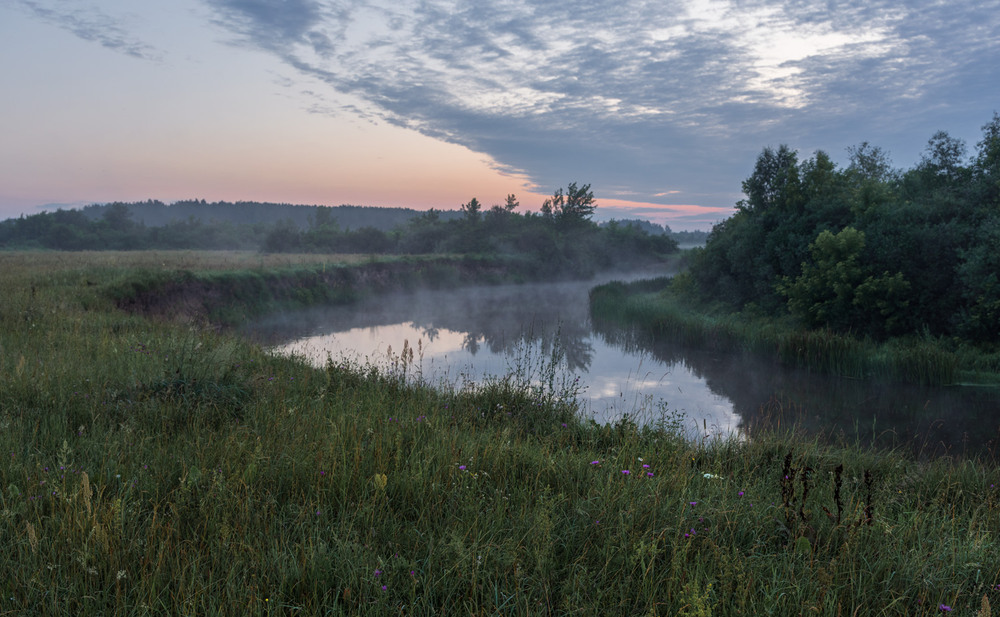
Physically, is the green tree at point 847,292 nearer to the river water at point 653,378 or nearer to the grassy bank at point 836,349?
the grassy bank at point 836,349

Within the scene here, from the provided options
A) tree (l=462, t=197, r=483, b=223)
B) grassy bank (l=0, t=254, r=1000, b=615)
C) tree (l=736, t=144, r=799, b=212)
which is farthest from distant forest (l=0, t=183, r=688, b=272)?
grassy bank (l=0, t=254, r=1000, b=615)

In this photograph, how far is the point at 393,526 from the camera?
2811 mm

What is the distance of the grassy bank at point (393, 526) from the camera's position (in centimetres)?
230

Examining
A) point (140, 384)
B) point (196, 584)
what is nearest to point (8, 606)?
point (196, 584)

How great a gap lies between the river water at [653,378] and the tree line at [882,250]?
3467 mm

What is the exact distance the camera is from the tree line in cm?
1385

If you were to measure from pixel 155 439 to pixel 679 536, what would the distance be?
3742 mm

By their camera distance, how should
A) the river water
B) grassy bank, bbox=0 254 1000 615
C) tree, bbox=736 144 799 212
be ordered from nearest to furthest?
grassy bank, bbox=0 254 1000 615
the river water
tree, bbox=736 144 799 212

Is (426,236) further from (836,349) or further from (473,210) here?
(836,349)

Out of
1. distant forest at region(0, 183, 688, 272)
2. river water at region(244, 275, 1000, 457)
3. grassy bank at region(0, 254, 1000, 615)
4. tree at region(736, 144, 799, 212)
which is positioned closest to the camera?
grassy bank at region(0, 254, 1000, 615)

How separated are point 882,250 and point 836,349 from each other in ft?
14.7

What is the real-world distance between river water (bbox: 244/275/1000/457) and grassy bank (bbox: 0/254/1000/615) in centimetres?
308

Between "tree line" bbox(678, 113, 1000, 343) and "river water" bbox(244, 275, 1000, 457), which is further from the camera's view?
"tree line" bbox(678, 113, 1000, 343)

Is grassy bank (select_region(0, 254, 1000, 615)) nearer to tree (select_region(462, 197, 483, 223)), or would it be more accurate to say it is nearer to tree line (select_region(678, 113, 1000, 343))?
tree line (select_region(678, 113, 1000, 343))
